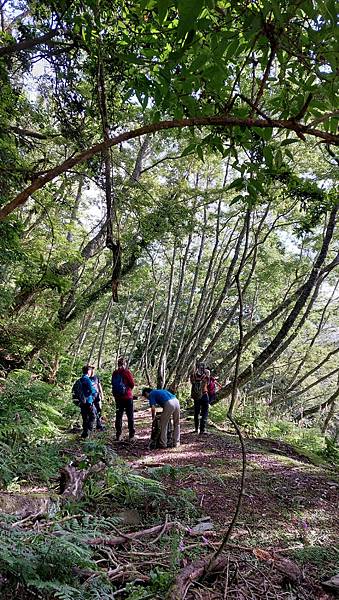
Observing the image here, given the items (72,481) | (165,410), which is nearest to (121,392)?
(165,410)

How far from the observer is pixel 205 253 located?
783 inches

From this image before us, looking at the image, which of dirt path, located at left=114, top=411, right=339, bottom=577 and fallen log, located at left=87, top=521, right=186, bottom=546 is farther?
dirt path, located at left=114, top=411, right=339, bottom=577

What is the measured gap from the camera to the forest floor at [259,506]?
314cm

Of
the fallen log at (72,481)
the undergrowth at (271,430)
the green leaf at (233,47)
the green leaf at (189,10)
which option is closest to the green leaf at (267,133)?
the green leaf at (233,47)

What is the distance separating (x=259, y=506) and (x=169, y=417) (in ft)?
9.14

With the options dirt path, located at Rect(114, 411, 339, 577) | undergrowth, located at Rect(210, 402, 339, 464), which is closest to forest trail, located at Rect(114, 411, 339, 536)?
dirt path, located at Rect(114, 411, 339, 577)

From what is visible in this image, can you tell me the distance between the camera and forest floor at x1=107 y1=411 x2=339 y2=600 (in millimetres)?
3145

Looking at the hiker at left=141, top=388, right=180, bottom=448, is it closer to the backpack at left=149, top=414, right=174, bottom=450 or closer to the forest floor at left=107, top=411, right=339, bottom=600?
the backpack at left=149, top=414, right=174, bottom=450

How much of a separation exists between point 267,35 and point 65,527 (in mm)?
3019

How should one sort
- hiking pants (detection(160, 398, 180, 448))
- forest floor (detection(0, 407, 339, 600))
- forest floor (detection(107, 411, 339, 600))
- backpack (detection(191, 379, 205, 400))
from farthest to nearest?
1. backpack (detection(191, 379, 205, 400))
2. hiking pants (detection(160, 398, 180, 448))
3. forest floor (detection(107, 411, 339, 600))
4. forest floor (detection(0, 407, 339, 600))

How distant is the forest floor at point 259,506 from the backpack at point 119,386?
2.92 ft

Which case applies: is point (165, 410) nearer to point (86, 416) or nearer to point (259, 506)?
point (86, 416)

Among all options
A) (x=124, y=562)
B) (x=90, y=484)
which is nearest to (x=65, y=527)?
(x=124, y=562)

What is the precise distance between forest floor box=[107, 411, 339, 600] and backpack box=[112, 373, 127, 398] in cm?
89
